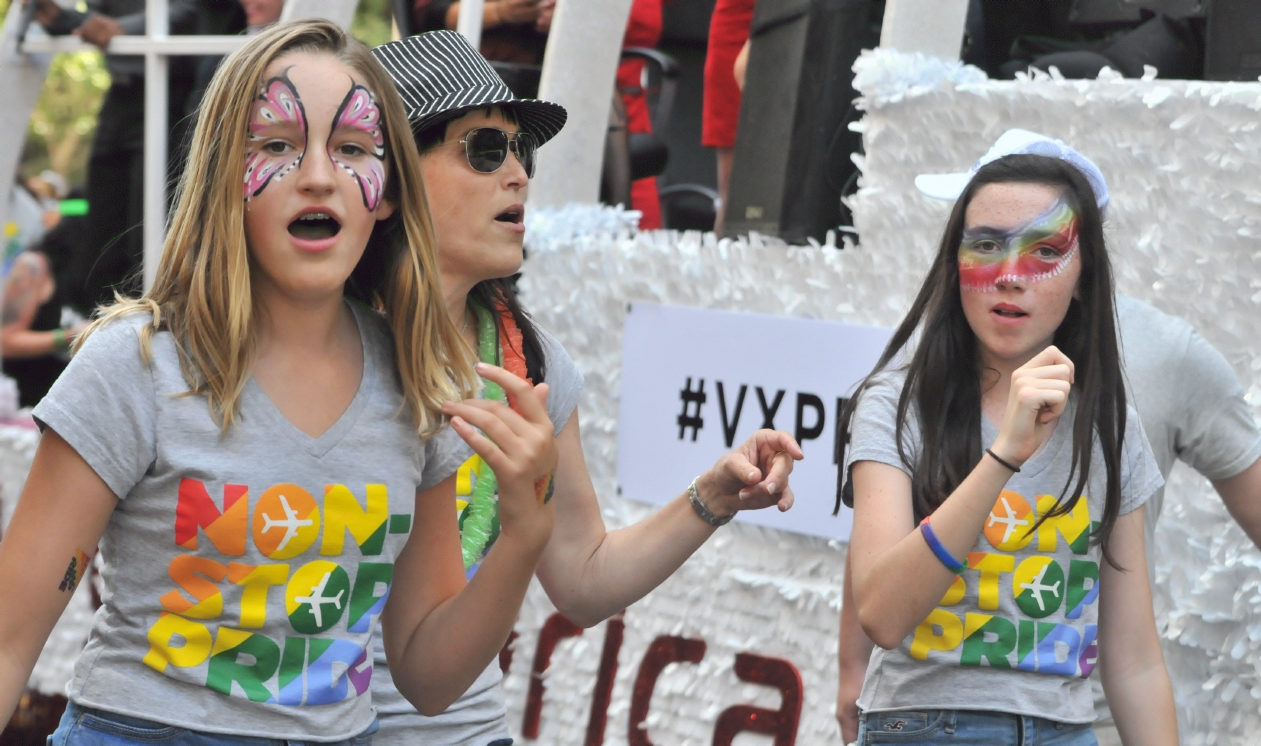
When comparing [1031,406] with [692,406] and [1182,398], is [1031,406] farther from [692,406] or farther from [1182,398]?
[692,406]

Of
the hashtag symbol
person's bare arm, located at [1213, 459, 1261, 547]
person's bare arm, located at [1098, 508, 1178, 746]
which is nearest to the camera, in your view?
person's bare arm, located at [1098, 508, 1178, 746]

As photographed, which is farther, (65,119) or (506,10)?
(65,119)

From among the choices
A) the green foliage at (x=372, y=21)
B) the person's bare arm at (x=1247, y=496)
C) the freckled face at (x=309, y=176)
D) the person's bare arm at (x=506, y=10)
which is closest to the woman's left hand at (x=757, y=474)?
the freckled face at (x=309, y=176)

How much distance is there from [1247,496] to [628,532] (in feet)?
3.51

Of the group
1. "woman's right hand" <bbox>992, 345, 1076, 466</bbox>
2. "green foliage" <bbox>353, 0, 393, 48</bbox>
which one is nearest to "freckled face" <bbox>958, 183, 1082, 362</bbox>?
"woman's right hand" <bbox>992, 345, 1076, 466</bbox>

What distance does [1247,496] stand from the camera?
250 cm

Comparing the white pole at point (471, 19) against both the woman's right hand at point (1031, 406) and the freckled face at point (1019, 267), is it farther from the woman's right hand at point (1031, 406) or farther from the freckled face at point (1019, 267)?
the woman's right hand at point (1031, 406)

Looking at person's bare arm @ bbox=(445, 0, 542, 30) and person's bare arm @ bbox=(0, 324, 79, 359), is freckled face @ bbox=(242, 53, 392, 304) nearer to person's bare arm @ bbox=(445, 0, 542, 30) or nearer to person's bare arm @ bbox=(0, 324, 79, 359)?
person's bare arm @ bbox=(445, 0, 542, 30)

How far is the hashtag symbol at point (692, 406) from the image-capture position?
3529 millimetres

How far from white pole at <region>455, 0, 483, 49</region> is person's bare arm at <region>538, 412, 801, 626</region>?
2017 millimetres

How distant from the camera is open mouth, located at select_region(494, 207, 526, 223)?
2395mm

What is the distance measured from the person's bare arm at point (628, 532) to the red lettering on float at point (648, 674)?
1.23m

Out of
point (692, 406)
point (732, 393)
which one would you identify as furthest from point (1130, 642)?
point (692, 406)

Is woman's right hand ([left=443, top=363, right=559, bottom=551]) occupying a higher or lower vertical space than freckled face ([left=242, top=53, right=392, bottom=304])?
lower
